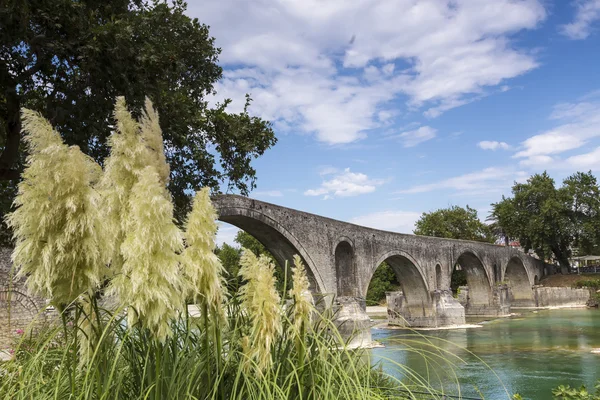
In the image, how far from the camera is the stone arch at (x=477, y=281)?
47.1m

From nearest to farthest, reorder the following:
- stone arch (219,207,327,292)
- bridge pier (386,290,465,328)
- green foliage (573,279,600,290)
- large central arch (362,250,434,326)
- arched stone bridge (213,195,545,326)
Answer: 1. stone arch (219,207,327,292)
2. arched stone bridge (213,195,545,326)
3. bridge pier (386,290,465,328)
4. large central arch (362,250,434,326)
5. green foliage (573,279,600,290)

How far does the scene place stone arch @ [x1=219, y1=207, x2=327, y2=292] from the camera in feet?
71.4

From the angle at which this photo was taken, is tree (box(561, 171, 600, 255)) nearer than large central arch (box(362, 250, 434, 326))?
No

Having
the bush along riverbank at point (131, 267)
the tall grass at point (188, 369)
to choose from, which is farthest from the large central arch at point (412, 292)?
the bush along riverbank at point (131, 267)

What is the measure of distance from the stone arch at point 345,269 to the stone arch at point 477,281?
65.8 ft

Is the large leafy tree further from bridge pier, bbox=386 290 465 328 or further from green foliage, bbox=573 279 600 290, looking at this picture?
green foliage, bbox=573 279 600 290

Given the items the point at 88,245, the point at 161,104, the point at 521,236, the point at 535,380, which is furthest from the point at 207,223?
the point at 521,236

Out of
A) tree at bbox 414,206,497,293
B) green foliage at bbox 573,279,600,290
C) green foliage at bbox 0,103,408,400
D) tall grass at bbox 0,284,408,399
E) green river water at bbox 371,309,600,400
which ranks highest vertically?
tree at bbox 414,206,497,293

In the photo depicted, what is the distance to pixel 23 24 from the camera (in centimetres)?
750

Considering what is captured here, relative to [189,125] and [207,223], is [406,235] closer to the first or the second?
[189,125]

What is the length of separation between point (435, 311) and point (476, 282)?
1421 cm

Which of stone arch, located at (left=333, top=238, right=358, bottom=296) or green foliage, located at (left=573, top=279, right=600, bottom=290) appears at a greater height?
stone arch, located at (left=333, top=238, right=358, bottom=296)

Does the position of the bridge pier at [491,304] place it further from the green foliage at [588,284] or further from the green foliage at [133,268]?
the green foliage at [133,268]

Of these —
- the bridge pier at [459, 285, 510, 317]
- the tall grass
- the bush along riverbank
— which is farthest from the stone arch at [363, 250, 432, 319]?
the bush along riverbank
